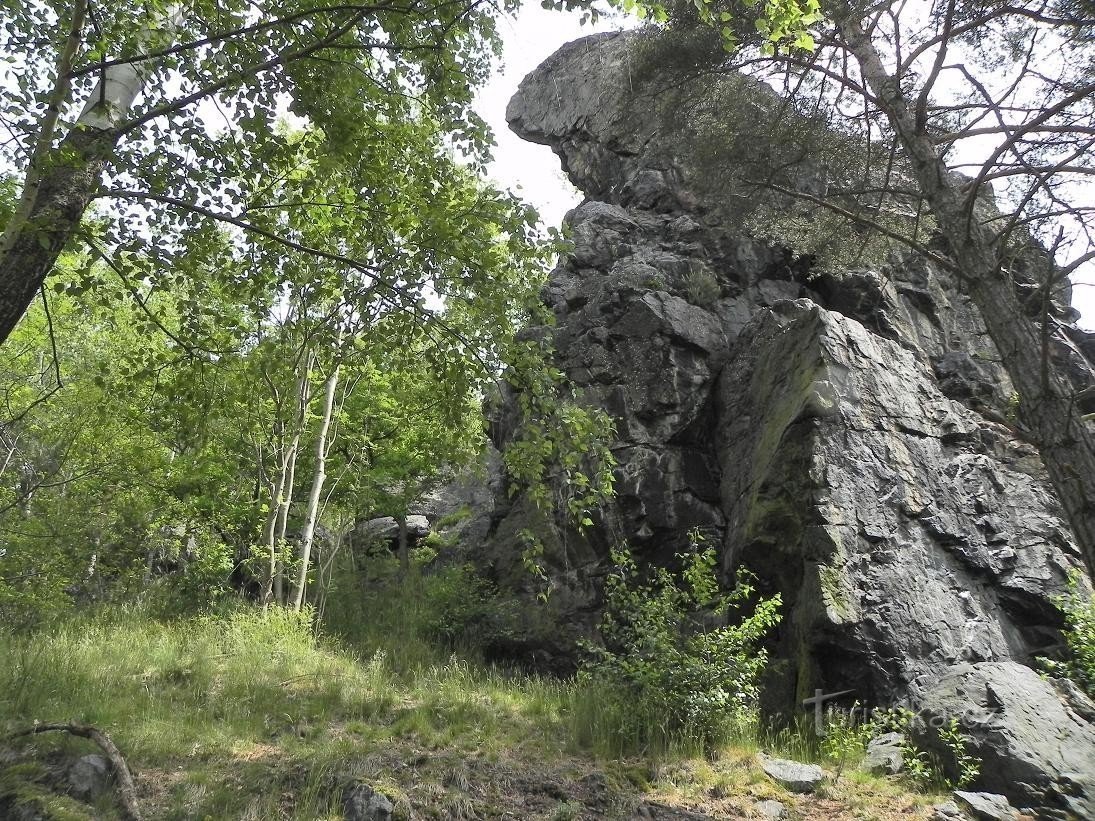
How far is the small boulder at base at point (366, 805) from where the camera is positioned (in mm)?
4539

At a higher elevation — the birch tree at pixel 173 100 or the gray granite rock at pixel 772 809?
the birch tree at pixel 173 100

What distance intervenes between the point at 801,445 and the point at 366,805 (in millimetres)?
6744

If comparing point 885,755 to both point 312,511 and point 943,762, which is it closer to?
point 943,762

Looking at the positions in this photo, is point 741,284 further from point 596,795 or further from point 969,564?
point 596,795

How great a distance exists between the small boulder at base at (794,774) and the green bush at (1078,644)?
3.31m

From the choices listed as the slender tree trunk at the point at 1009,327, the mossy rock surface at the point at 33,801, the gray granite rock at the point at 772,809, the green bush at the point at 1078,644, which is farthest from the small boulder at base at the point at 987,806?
the mossy rock surface at the point at 33,801

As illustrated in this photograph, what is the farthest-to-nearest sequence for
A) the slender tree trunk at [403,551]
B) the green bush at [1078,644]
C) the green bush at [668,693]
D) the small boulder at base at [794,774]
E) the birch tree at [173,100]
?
the slender tree trunk at [403,551] → the green bush at [1078,644] → the green bush at [668,693] → the small boulder at base at [794,774] → the birch tree at [173,100]

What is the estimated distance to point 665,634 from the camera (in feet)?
23.7

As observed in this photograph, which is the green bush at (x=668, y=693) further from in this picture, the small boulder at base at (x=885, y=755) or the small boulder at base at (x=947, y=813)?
the small boulder at base at (x=947, y=813)

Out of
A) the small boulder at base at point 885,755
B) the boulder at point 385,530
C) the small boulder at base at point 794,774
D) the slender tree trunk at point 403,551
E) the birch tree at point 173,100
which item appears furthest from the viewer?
the boulder at point 385,530

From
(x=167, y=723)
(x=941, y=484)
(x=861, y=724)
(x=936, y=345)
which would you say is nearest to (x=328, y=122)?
(x=167, y=723)

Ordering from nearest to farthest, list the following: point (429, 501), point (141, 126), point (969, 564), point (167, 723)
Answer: point (141, 126) → point (167, 723) → point (969, 564) → point (429, 501)

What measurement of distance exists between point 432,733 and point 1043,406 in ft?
18.8

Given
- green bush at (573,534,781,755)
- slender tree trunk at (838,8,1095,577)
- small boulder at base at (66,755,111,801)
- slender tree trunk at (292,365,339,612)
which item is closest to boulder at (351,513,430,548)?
slender tree trunk at (292,365,339,612)
